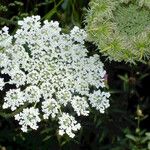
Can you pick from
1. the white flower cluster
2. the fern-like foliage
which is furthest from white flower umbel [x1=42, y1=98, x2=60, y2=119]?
the fern-like foliage

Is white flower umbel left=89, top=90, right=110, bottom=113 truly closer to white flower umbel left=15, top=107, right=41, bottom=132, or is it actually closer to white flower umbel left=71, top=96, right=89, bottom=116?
white flower umbel left=71, top=96, right=89, bottom=116

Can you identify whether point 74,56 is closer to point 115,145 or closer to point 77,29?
point 77,29

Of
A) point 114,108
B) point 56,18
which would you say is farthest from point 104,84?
point 56,18

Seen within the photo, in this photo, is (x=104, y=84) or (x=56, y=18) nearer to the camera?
(x=104, y=84)

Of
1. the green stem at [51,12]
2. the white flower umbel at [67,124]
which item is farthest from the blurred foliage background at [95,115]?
the white flower umbel at [67,124]

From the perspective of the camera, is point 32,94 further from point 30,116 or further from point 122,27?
point 122,27

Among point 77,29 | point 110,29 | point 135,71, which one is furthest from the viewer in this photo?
point 135,71
